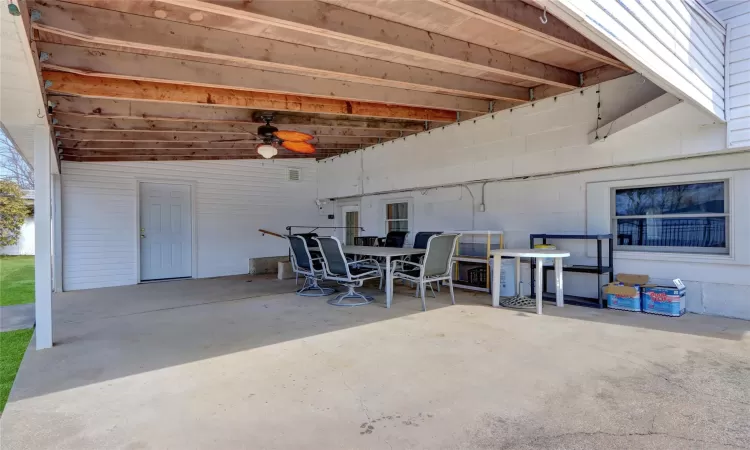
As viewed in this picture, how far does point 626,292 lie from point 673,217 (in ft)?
3.45

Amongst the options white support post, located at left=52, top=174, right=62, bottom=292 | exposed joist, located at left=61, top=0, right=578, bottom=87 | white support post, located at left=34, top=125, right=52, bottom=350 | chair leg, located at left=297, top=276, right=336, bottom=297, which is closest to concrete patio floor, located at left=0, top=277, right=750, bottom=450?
white support post, located at left=34, top=125, right=52, bottom=350

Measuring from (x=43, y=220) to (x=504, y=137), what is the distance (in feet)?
18.7

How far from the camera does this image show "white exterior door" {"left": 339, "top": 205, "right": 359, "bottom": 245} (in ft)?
30.9

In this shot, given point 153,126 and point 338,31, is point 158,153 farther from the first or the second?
point 338,31

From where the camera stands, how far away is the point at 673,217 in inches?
179

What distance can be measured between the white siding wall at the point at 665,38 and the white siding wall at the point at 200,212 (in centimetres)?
755

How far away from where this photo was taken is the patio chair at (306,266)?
556 centimetres

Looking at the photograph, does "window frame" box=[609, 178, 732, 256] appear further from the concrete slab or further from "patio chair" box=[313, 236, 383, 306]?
the concrete slab

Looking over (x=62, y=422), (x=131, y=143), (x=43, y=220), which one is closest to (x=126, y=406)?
(x=62, y=422)

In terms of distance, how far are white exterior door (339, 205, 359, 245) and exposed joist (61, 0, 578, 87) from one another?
550 cm

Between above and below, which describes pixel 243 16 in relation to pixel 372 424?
above

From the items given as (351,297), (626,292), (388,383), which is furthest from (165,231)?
(626,292)

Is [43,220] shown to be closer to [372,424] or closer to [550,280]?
[372,424]

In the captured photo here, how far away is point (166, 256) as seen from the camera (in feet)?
25.2
